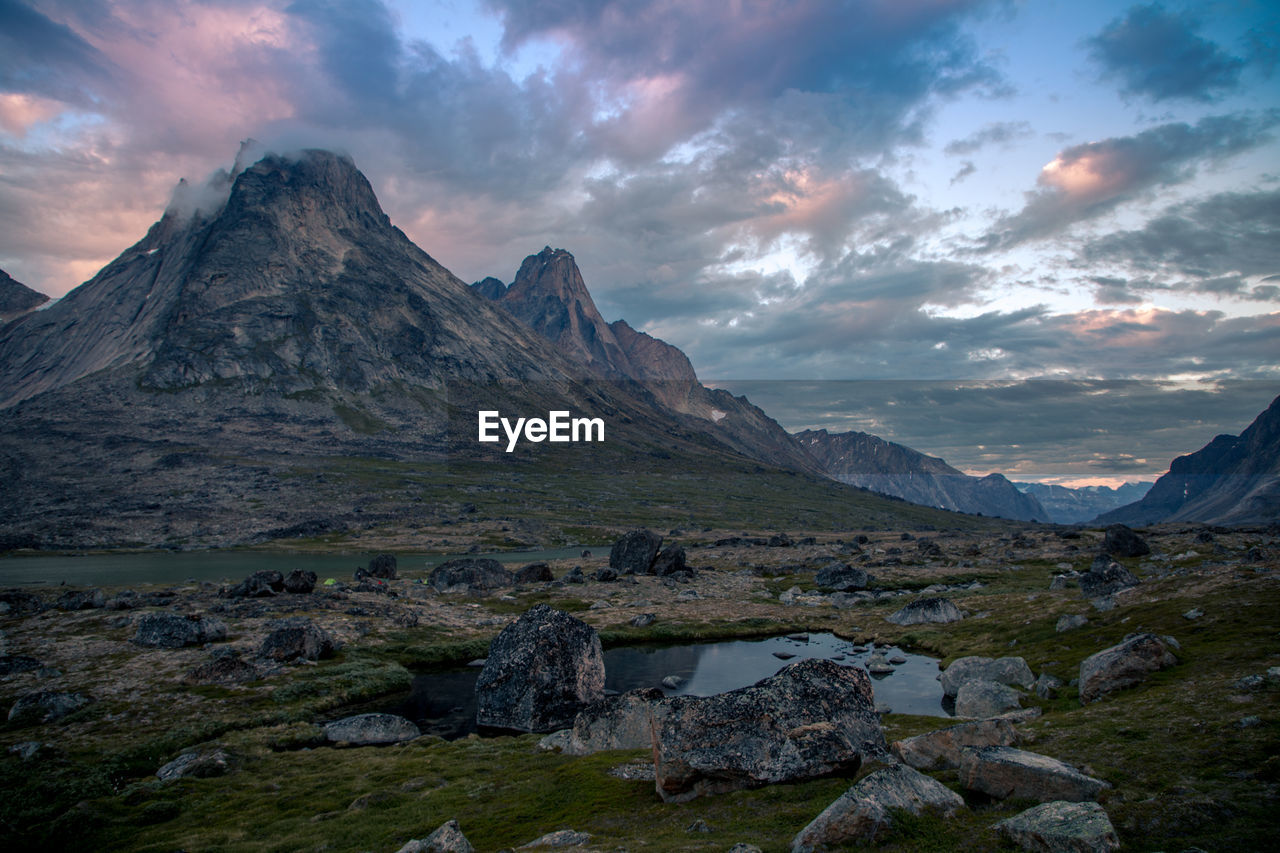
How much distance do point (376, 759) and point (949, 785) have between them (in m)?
32.5

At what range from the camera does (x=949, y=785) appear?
2116cm

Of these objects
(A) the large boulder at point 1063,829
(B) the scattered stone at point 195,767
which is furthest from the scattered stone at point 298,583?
(A) the large boulder at point 1063,829

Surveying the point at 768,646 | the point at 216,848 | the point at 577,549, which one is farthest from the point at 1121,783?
the point at 577,549

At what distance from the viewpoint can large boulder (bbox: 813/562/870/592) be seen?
327 ft

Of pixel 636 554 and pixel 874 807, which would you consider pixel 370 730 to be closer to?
pixel 874 807

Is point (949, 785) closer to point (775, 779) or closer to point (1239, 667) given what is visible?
point (775, 779)

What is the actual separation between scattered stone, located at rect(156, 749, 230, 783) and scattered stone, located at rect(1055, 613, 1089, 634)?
62571 millimetres

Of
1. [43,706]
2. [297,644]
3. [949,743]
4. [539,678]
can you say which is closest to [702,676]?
[539,678]

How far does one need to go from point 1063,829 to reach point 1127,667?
2547cm

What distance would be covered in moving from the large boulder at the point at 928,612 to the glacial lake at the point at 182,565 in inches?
3606

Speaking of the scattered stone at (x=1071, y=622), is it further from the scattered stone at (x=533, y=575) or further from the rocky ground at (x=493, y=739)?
the scattered stone at (x=533, y=575)

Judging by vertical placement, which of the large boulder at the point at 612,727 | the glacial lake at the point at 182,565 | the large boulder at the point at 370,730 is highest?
the large boulder at the point at 612,727

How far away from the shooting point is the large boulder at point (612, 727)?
115 feet

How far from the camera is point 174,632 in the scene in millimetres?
55625
